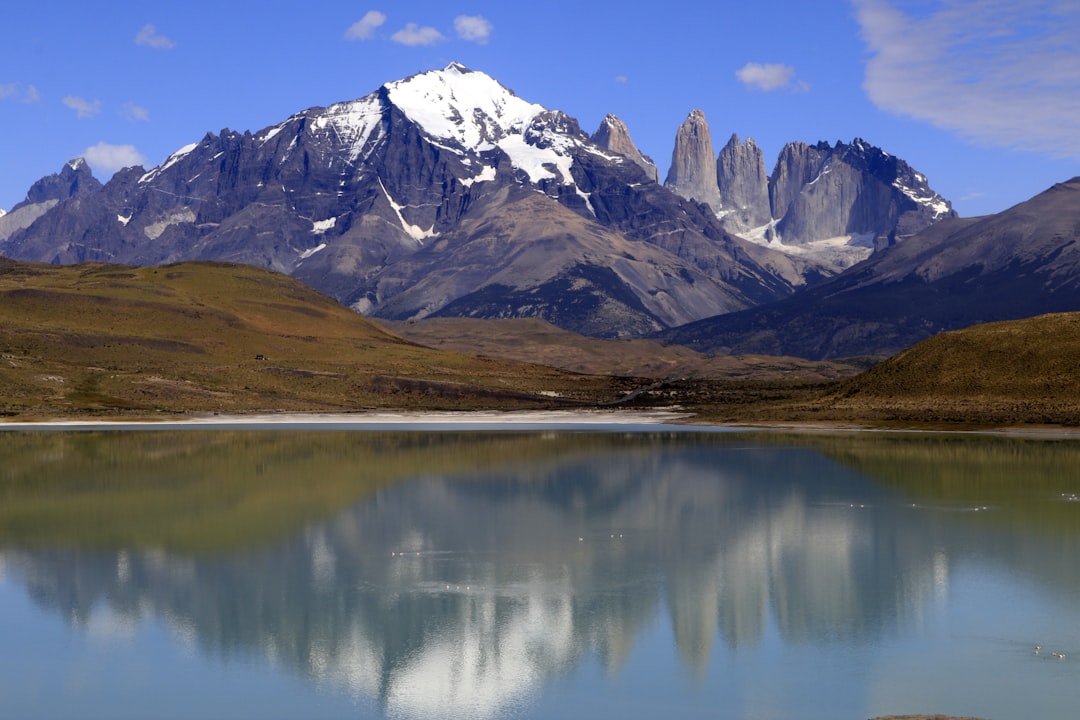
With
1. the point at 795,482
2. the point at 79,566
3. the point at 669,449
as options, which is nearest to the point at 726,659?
the point at 79,566

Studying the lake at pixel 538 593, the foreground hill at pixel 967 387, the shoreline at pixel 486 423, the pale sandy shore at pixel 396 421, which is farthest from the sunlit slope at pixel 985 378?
the lake at pixel 538 593

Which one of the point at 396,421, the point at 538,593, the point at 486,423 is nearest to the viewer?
the point at 538,593

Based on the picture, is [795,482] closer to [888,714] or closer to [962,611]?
[962,611]

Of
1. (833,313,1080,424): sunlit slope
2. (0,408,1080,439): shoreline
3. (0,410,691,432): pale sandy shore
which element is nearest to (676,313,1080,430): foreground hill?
(833,313,1080,424): sunlit slope

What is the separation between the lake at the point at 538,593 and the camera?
3177cm

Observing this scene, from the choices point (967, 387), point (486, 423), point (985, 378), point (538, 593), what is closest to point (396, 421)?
point (486, 423)

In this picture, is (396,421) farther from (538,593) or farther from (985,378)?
(538,593)

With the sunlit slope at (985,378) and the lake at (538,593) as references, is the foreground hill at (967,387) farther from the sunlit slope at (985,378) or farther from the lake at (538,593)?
the lake at (538,593)

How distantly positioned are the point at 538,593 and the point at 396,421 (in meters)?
113

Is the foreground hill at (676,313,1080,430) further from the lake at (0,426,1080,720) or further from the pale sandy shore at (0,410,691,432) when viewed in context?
the lake at (0,426,1080,720)

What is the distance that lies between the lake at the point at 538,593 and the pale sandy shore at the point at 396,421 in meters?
56.3

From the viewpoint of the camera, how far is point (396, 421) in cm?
15512

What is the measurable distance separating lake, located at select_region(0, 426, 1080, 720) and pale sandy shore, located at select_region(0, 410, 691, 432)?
185ft

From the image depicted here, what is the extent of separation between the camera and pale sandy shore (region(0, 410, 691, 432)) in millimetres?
140000
